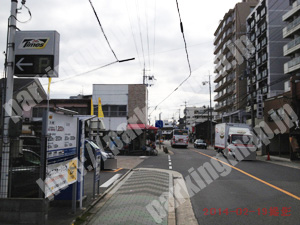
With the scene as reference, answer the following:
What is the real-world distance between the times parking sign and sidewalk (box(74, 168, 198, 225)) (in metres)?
3.16

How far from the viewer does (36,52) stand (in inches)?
217

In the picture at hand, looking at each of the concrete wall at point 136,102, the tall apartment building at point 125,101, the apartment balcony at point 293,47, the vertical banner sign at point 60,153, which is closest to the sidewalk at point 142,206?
the vertical banner sign at point 60,153

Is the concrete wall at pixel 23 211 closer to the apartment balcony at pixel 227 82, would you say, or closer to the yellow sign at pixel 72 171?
the yellow sign at pixel 72 171

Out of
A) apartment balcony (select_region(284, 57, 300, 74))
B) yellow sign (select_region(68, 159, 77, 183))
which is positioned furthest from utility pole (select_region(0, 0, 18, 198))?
apartment balcony (select_region(284, 57, 300, 74))

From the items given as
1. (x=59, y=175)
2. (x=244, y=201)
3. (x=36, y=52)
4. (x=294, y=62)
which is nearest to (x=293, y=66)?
(x=294, y=62)

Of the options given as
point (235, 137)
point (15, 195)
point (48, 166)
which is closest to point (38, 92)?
point (235, 137)

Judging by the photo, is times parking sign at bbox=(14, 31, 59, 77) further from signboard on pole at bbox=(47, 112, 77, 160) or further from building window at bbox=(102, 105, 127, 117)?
building window at bbox=(102, 105, 127, 117)

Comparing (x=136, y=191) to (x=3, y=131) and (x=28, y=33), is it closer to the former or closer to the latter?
(x=3, y=131)

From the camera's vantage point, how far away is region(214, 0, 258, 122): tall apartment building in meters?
52.2

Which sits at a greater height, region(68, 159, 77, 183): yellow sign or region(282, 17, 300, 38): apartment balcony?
region(282, 17, 300, 38): apartment balcony

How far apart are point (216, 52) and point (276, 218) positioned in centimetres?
6680

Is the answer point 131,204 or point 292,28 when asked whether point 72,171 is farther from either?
point 292,28

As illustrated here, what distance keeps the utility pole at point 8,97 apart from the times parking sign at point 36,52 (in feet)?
0.37

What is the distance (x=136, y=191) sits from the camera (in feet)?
27.0
